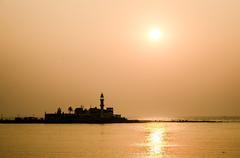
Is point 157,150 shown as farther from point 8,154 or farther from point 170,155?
point 8,154

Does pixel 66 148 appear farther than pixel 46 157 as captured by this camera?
Yes

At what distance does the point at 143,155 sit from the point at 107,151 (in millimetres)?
7608

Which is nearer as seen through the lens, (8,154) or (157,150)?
(8,154)

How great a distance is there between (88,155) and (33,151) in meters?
10.0

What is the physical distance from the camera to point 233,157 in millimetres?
67688

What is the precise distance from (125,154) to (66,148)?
12.9 m

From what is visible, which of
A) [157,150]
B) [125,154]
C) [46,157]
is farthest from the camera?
[157,150]

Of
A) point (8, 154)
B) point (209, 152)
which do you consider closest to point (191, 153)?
point (209, 152)

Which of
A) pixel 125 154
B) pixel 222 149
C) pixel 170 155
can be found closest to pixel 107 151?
pixel 125 154

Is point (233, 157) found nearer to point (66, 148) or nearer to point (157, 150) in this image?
→ point (157, 150)

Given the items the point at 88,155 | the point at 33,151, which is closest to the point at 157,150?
the point at 88,155

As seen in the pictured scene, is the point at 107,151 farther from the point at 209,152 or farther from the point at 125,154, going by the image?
the point at 209,152

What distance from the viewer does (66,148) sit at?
8088 cm

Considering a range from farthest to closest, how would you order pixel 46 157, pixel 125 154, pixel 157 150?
pixel 157 150 < pixel 125 154 < pixel 46 157
